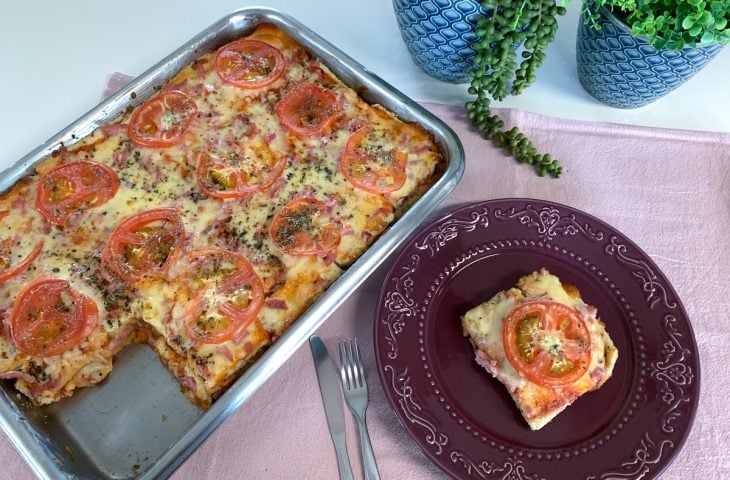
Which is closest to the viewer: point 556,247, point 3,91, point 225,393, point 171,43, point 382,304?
point 225,393

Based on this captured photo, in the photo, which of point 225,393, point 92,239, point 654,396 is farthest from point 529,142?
point 92,239

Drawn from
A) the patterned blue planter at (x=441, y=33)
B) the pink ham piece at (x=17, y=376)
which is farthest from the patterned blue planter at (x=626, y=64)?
the pink ham piece at (x=17, y=376)

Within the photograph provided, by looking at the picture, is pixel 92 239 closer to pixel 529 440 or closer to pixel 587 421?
pixel 529 440

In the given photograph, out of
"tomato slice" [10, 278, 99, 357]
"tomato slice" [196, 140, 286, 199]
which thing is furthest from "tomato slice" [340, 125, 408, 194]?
"tomato slice" [10, 278, 99, 357]

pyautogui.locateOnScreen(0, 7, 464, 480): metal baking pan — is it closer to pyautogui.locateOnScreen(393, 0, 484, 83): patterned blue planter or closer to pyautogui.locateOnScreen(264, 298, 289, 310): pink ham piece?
pyautogui.locateOnScreen(264, 298, 289, 310): pink ham piece

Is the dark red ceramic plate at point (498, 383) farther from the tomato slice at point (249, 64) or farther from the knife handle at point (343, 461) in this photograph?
the tomato slice at point (249, 64)
